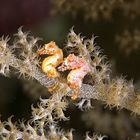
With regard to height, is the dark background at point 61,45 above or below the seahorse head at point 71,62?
above

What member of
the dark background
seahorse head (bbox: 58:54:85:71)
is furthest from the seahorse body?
the dark background

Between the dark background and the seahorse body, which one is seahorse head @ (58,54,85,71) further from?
the dark background

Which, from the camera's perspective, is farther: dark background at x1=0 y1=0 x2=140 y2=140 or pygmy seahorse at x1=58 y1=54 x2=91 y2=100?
dark background at x1=0 y1=0 x2=140 y2=140

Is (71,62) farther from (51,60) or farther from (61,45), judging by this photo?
(61,45)

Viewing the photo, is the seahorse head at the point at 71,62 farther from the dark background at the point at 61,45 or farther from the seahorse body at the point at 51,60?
the dark background at the point at 61,45

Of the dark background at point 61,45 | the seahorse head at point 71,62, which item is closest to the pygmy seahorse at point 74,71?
the seahorse head at point 71,62

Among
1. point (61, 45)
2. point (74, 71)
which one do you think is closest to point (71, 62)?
point (74, 71)

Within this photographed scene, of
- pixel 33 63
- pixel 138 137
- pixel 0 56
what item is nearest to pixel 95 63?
pixel 33 63

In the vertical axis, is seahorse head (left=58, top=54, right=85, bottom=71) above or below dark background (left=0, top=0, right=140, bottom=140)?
below

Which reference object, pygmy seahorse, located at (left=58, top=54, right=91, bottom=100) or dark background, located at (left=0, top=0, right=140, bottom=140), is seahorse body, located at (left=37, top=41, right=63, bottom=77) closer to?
pygmy seahorse, located at (left=58, top=54, right=91, bottom=100)
